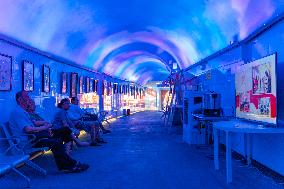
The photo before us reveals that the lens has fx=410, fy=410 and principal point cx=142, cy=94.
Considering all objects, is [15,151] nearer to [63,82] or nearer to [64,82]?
[63,82]

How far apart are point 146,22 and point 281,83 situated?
7.15m

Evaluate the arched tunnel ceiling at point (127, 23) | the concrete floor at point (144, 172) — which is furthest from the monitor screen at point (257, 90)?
the concrete floor at point (144, 172)

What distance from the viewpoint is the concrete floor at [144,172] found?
18.4 feet

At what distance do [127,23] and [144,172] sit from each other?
6.93 m

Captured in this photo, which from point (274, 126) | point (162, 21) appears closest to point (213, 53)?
point (162, 21)

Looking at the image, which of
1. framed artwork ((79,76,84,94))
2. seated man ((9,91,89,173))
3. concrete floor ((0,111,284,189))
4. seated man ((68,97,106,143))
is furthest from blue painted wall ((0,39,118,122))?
concrete floor ((0,111,284,189))

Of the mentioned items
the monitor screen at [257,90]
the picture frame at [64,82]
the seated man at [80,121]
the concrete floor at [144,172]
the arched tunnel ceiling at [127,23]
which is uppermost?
the arched tunnel ceiling at [127,23]

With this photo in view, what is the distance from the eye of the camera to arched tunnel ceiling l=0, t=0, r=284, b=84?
7184 mm

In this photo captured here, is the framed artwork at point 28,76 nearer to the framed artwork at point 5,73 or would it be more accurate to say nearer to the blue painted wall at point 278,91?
the framed artwork at point 5,73

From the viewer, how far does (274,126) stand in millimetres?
5684

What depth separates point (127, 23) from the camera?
12484 mm

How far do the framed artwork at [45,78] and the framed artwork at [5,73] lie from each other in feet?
7.74

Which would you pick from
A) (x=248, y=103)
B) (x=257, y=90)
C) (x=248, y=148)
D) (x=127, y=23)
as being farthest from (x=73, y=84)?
(x=257, y=90)

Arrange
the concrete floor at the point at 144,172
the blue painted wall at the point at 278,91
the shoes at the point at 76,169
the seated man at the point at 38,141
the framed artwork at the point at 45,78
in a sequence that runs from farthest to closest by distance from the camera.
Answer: the framed artwork at the point at 45,78, the shoes at the point at 76,169, the seated man at the point at 38,141, the blue painted wall at the point at 278,91, the concrete floor at the point at 144,172
